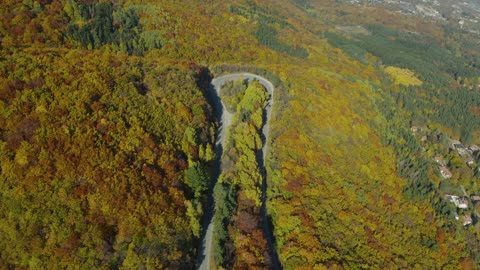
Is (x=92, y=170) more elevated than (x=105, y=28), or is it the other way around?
(x=105, y=28)

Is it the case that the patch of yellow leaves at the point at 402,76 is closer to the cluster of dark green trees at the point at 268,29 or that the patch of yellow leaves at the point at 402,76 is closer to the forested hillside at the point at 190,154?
the forested hillside at the point at 190,154

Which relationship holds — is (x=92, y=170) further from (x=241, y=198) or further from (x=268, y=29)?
(x=268, y=29)

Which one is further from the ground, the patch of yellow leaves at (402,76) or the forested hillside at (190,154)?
the forested hillside at (190,154)

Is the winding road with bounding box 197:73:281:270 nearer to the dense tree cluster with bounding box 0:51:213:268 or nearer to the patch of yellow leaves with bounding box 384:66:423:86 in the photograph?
the dense tree cluster with bounding box 0:51:213:268

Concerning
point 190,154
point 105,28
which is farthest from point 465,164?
point 105,28

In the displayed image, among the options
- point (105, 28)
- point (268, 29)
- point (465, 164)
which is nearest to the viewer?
point (105, 28)

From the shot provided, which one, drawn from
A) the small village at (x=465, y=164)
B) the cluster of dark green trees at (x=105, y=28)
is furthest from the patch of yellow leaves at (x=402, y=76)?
the cluster of dark green trees at (x=105, y=28)

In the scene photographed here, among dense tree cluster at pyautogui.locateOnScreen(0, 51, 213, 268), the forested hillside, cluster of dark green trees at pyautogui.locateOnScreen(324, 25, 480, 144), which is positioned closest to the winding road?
the forested hillside
